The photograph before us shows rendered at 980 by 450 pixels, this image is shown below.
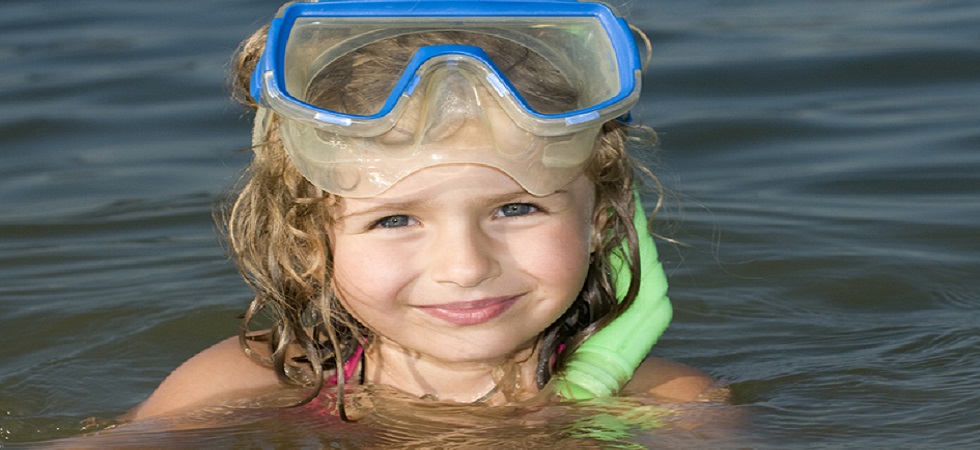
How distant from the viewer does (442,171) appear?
10.6 ft

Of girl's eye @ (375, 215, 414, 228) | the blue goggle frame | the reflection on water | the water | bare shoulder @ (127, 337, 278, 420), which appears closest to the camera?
the blue goggle frame

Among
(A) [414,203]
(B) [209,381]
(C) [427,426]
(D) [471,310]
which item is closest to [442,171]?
(A) [414,203]

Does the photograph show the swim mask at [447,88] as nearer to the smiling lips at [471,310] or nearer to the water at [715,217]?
the smiling lips at [471,310]

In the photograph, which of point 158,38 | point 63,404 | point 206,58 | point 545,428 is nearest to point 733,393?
point 545,428

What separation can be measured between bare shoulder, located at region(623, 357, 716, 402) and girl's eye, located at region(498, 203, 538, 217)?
721 mm

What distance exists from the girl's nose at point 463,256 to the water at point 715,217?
0.48m

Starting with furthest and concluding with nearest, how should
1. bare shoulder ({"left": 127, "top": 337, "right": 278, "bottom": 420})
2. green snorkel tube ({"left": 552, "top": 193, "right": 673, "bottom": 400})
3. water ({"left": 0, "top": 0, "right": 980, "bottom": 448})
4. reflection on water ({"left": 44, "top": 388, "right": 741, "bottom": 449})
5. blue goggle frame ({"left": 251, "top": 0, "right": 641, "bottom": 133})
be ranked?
Answer: water ({"left": 0, "top": 0, "right": 980, "bottom": 448})
bare shoulder ({"left": 127, "top": 337, "right": 278, "bottom": 420})
green snorkel tube ({"left": 552, "top": 193, "right": 673, "bottom": 400})
reflection on water ({"left": 44, "top": 388, "right": 741, "bottom": 449})
blue goggle frame ({"left": 251, "top": 0, "right": 641, "bottom": 133})

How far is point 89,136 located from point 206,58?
56.2 inches

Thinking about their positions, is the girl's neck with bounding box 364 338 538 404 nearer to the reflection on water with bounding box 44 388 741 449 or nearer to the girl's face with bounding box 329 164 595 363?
the reflection on water with bounding box 44 388 741 449

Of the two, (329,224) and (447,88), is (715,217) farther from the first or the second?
(447,88)

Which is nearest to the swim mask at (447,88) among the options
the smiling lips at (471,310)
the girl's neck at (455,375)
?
the smiling lips at (471,310)

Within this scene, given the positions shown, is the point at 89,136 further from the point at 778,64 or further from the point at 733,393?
the point at 733,393

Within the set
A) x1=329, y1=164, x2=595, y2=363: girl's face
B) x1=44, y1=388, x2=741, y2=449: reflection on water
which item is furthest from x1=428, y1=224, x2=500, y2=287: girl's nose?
x1=44, y1=388, x2=741, y2=449: reflection on water

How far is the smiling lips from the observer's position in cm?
338
